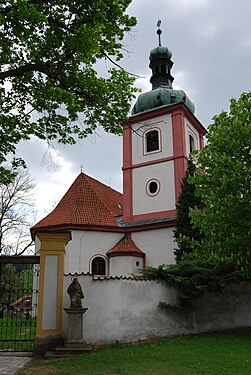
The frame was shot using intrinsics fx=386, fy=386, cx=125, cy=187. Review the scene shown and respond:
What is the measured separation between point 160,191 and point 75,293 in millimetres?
12445

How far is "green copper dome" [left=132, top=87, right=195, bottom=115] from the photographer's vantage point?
23297mm

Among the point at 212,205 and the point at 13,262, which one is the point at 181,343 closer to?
the point at 212,205

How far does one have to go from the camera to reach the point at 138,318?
10.6m

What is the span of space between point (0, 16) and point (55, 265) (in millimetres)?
6133

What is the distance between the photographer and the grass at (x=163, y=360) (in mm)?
6746

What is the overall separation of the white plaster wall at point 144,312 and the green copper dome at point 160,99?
13779mm

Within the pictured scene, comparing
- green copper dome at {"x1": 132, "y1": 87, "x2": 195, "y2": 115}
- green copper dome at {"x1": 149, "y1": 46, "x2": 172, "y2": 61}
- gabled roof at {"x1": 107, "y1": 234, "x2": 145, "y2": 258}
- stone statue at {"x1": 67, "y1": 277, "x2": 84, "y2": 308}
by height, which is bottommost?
stone statue at {"x1": 67, "y1": 277, "x2": 84, "y2": 308}

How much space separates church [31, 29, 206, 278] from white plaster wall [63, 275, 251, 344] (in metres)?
6.40

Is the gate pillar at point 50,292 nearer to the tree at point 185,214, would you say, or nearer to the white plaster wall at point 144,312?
the white plaster wall at point 144,312

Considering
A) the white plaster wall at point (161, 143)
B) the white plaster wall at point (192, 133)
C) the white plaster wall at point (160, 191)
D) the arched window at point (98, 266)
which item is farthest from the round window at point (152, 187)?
the arched window at point (98, 266)

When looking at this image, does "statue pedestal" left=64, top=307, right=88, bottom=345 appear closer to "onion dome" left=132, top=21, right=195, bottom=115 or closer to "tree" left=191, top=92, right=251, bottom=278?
"tree" left=191, top=92, right=251, bottom=278

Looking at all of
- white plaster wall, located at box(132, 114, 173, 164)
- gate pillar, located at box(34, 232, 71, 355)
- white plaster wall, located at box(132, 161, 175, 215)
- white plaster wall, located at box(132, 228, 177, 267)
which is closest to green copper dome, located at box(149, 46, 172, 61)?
white plaster wall, located at box(132, 114, 173, 164)

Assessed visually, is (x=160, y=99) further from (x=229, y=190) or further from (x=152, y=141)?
(x=229, y=190)

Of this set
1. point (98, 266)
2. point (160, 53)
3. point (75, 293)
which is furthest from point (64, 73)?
point (160, 53)
